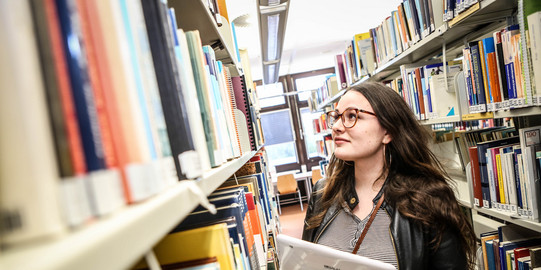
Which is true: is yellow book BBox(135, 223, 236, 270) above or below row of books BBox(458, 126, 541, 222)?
above

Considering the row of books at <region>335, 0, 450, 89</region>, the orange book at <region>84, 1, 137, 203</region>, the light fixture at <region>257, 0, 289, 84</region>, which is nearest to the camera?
the orange book at <region>84, 1, 137, 203</region>

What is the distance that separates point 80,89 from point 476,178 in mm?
2112

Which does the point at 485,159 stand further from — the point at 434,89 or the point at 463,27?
the point at 463,27

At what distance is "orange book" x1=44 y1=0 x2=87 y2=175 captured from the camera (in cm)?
28

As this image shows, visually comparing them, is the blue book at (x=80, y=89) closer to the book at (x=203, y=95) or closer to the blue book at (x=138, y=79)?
the blue book at (x=138, y=79)

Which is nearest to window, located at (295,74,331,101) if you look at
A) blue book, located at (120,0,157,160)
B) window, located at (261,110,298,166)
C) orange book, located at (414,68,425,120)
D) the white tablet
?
window, located at (261,110,298,166)

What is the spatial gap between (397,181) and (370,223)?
261 mm

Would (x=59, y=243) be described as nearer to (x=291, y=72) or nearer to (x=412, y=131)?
(x=412, y=131)

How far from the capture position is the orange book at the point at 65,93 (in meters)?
0.28

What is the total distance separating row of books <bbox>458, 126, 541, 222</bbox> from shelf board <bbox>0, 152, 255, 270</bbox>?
1.64 metres

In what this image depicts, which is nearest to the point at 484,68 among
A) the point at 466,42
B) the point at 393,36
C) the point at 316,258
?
the point at 466,42

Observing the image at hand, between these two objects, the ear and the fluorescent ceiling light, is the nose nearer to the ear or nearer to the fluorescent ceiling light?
the ear

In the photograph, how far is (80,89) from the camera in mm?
298

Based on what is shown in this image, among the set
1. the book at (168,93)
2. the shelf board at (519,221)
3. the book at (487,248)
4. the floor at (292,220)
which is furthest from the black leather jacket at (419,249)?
the floor at (292,220)
